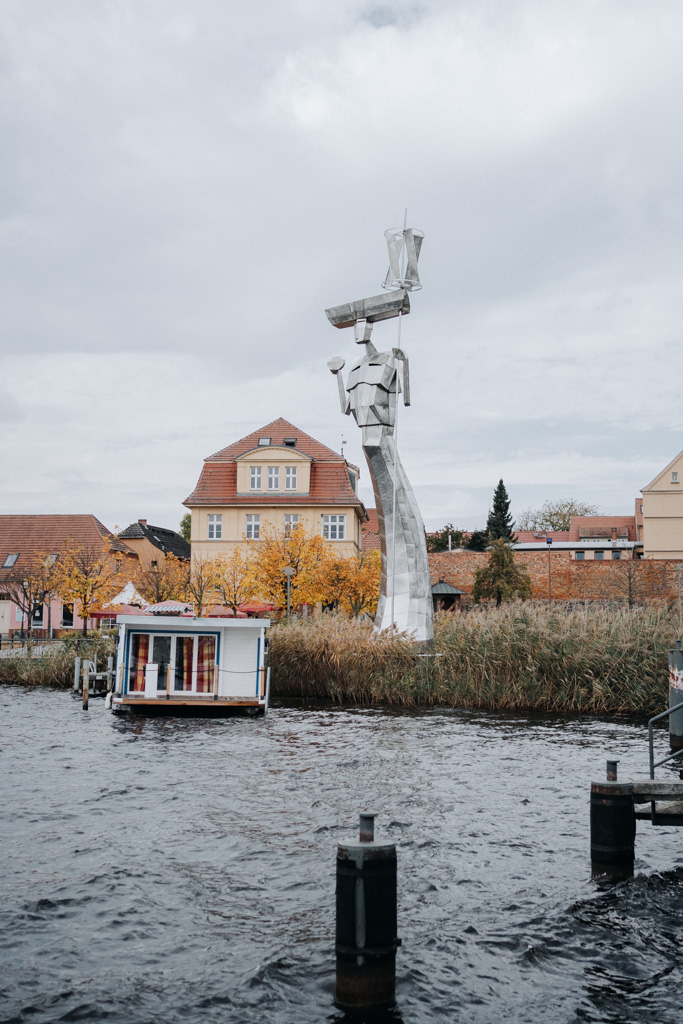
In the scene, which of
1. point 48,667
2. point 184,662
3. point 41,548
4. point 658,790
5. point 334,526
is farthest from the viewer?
point 41,548

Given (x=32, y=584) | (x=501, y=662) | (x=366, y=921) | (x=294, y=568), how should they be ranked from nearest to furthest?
(x=366, y=921) → (x=501, y=662) → (x=294, y=568) → (x=32, y=584)

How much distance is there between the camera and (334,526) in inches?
2105

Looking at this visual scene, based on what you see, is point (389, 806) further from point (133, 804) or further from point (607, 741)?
point (607, 741)

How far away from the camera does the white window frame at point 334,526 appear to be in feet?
175

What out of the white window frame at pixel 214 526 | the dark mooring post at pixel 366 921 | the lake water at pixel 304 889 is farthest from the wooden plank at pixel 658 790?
the white window frame at pixel 214 526

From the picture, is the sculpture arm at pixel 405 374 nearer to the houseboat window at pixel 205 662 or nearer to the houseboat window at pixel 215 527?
the houseboat window at pixel 205 662

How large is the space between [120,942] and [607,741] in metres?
12.5

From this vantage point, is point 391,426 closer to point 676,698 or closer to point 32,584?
point 676,698

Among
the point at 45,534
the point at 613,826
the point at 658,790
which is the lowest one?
the point at 613,826

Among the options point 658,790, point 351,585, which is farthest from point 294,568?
point 658,790

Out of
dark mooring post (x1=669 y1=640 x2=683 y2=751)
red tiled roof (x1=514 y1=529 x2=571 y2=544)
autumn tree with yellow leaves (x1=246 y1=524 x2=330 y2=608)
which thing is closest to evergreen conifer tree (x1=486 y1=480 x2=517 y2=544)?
red tiled roof (x1=514 y1=529 x2=571 y2=544)

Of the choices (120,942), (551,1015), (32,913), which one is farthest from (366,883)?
(32,913)

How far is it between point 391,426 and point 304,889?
2117 cm

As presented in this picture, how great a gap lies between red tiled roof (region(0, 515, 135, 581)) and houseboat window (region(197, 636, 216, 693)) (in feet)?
109
